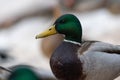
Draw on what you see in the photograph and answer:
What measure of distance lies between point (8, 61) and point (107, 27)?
2130 mm

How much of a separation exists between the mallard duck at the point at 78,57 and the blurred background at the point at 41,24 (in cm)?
198

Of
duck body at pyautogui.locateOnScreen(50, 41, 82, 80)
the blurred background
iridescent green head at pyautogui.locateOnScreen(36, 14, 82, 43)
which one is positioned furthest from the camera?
the blurred background

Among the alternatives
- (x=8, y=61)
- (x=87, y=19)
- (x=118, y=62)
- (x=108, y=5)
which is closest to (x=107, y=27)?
(x=87, y=19)

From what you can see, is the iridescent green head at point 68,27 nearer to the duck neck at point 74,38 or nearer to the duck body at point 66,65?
the duck neck at point 74,38

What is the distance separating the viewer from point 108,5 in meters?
9.59

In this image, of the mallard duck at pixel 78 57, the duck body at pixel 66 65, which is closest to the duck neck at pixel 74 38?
the mallard duck at pixel 78 57

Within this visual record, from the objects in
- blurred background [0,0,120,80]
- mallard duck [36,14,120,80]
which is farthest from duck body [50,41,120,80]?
blurred background [0,0,120,80]

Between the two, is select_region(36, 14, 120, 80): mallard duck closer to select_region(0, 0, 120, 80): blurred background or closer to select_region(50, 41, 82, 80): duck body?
select_region(50, 41, 82, 80): duck body

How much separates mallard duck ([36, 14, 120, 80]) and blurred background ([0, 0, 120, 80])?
1979 millimetres

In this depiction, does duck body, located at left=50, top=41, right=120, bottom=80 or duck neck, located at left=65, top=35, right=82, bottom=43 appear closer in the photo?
duck body, located at left=50, top=41, right=120, bottom=80

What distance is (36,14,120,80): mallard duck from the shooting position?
14.9 ft

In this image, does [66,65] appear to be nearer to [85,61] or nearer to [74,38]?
[85,61]

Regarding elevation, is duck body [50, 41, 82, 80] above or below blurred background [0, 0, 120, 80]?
above

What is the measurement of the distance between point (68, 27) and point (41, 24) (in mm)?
4230
